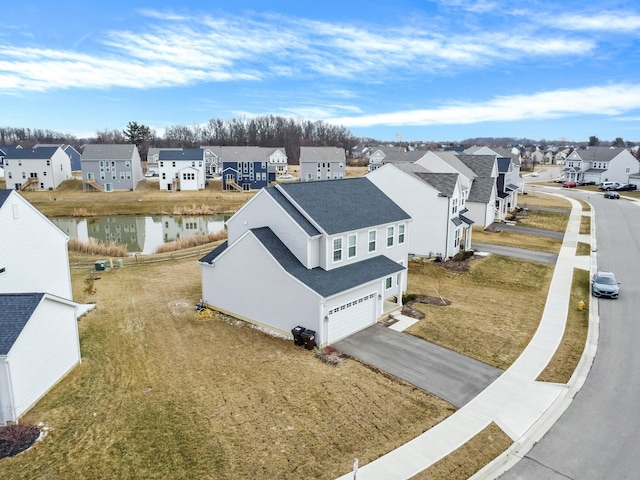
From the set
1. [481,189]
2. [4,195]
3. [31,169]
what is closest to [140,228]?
[31,169]

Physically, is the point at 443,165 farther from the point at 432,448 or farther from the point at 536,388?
the point at 432,448

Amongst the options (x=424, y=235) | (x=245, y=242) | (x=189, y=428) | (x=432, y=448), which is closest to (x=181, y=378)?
(x=189, y=428)

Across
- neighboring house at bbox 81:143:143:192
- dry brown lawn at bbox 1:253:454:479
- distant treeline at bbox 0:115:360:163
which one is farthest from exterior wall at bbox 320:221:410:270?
distant treeline at bbox 0:115:360:163

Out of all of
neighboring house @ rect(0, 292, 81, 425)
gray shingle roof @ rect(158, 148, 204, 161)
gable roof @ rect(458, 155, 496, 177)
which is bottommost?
neighboring house @ rect(0, 292, 81, 425)

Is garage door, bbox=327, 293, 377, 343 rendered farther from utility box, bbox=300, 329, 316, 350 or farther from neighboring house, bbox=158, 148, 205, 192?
neighboring house, bbox=158, 148, 205, 192

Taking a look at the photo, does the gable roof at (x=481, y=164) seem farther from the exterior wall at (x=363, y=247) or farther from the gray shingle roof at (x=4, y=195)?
the gray shingle roof at (x=4, y=195)

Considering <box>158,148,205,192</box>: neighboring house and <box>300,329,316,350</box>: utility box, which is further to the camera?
<box>158,148,205,192</box>: neighboring house

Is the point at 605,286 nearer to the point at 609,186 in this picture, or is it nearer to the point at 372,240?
the point at 372,240
